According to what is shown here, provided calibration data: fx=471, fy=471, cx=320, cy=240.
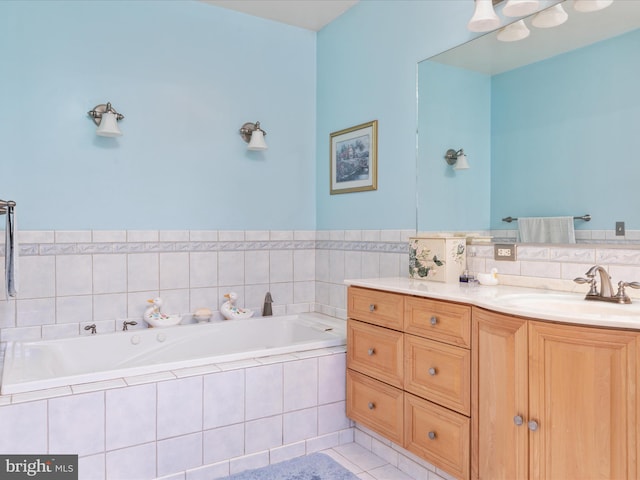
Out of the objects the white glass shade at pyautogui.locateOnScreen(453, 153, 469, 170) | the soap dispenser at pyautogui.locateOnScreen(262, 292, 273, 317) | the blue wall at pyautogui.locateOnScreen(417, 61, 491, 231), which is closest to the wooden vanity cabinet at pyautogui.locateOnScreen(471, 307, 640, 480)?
the blue wall at pyautogui.locateOnScreen(417, 61, 491, 231)

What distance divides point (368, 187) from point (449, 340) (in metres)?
1.47

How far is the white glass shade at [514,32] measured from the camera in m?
2.21

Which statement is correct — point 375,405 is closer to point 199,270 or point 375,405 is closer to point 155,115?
point 199,270

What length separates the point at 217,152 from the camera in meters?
3.35

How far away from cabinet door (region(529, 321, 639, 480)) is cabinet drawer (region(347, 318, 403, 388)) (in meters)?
0.74

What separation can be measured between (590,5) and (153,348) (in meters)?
2.86

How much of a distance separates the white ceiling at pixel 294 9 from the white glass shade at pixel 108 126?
110 cm

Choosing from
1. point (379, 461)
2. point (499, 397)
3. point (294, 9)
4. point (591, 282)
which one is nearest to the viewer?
point (499, 397)

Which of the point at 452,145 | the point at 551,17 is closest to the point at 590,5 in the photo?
the point at 551,17

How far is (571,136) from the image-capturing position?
6.71 ft

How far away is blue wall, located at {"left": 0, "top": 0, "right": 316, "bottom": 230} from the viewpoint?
275 cm

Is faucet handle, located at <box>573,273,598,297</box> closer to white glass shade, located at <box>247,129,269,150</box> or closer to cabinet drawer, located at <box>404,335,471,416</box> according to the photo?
cabinet drawer, located at <box>404,335,471,416</box>

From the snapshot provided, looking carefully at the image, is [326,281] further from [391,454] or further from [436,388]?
[436,388]

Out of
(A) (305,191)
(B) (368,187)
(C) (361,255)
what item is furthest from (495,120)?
(A) (305,191)
